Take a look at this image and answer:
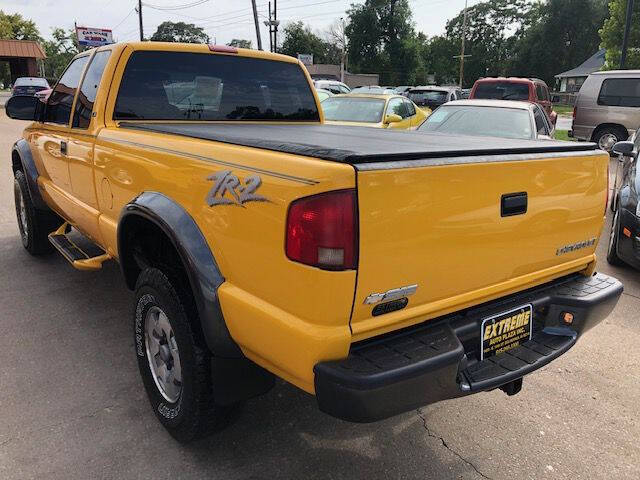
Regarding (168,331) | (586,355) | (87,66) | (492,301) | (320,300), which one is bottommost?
(586,355)

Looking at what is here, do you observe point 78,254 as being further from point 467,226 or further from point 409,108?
point 409,108

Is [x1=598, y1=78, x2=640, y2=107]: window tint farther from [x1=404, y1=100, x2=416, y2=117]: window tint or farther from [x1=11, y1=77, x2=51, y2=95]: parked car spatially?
[x1=11, y1=77, x2=51, y2=95]: parked car

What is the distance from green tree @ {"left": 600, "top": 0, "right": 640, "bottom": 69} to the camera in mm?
24875

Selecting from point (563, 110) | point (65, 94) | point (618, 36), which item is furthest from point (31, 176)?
point (563, 110)

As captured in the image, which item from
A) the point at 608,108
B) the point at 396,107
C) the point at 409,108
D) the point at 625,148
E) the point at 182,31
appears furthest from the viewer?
the point at 182,31

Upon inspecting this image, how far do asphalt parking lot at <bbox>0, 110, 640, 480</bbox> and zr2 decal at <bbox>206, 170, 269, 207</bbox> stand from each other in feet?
4.12

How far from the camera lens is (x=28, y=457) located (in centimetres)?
251

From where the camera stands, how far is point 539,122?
26.9 ft

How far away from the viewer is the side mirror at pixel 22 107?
4.43m

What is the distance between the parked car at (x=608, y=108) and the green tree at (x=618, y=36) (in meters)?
13.8

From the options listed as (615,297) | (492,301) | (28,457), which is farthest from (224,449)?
(615,297)

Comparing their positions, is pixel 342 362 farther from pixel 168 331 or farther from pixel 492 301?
pixel 168 331

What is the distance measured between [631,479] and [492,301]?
41.0 inches

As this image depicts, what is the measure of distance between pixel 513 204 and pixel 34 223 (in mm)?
4553
